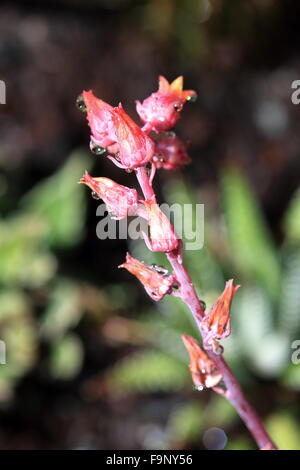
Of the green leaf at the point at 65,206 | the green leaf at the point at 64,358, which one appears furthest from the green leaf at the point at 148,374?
the green leaf at the point at 65,206

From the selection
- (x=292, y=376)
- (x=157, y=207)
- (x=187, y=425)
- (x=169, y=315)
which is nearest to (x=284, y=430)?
(x=292, y=376)

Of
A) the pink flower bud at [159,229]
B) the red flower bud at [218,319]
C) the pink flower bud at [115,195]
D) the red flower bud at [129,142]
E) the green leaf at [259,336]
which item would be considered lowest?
the green leaf at [259,336]

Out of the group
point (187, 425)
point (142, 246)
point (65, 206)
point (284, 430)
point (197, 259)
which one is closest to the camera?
point (284, 430)

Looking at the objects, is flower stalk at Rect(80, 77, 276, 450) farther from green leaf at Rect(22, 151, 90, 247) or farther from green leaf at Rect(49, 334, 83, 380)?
green leaf at Rect(22, 151, 90, 247)

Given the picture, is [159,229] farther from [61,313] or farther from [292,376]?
[61,313]

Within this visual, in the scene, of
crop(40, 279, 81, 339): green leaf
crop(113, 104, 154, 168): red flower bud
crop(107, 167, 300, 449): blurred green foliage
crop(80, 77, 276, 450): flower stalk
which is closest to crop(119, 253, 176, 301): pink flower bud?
crop(80, 77, 276, 450): flower stalk

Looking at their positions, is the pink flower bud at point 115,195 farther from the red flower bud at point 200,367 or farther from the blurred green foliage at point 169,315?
the blurred green foliage at point 169,315
